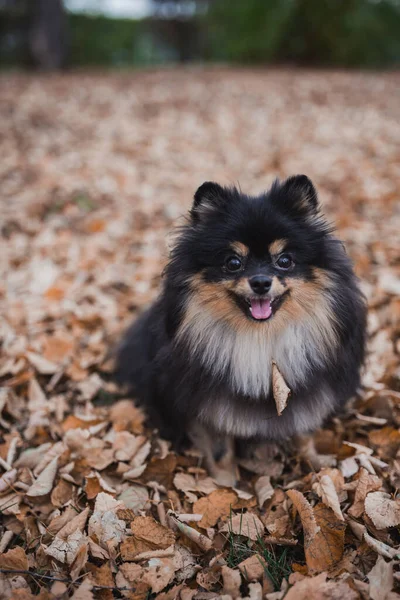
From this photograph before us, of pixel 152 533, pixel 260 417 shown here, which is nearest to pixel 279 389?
pixel 260 417

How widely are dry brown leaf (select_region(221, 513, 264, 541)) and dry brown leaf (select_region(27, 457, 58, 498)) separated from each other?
93 cm

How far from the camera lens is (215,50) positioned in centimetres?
1989

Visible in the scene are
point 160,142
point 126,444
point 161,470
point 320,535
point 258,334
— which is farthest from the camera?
point 160,142

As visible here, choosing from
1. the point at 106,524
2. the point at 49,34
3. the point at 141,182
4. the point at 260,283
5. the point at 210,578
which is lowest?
the point at 210,578

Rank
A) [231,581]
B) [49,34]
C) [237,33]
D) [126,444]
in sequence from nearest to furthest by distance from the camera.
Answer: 1. [231,581]
2. [126,444]
3. [49,34]
4. [237,33]

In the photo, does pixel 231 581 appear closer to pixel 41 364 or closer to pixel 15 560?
pixel 15 560

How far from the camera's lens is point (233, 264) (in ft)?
7.45

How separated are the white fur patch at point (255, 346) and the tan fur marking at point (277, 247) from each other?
313mm

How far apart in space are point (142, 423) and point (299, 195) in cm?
169

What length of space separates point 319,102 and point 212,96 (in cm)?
250

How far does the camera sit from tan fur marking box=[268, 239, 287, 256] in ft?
7.34

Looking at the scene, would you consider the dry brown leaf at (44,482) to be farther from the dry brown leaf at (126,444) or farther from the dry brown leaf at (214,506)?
the dry brown leaf at (214,506)

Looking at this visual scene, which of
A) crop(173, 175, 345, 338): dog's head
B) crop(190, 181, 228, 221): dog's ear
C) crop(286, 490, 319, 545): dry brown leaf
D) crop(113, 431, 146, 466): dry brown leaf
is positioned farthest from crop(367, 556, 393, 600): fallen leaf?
crop(190, 181, 228, 221): dog's ear

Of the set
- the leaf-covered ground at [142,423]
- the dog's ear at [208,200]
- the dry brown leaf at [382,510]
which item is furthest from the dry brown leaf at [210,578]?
the dog's ear at [208,200]
